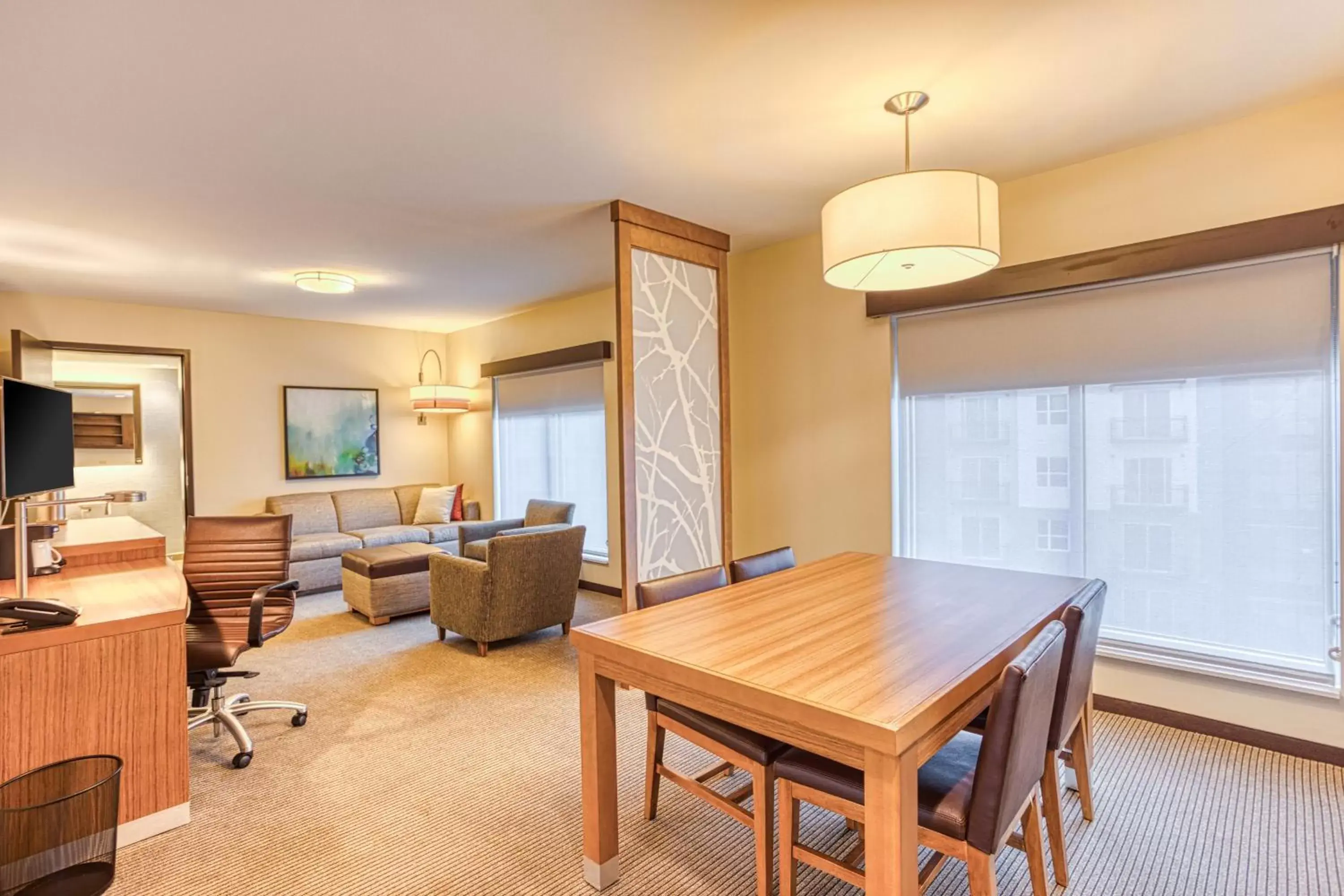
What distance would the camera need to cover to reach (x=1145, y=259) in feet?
9.17

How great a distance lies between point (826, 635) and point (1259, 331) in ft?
7.74

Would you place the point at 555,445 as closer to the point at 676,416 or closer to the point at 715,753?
the point at 676,416

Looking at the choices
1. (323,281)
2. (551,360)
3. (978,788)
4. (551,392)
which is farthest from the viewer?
(551,392)

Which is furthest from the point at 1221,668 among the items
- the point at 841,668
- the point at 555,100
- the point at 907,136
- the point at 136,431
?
the point at 136,431

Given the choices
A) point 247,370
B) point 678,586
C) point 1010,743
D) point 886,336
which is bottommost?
point 1010,743

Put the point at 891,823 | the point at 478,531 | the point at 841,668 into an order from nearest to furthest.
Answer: the point at 891,823, the point at 841,668, the point at 478,531

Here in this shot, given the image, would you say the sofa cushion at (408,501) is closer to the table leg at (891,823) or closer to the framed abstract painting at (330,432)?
the framed abstract painting at (330,432)

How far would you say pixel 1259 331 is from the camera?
262cm

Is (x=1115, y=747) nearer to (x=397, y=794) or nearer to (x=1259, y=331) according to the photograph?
(x=1259, y=331)

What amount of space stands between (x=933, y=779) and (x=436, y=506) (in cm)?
584

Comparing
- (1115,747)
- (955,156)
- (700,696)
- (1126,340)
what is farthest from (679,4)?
(1115,747)

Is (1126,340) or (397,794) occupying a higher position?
(1126,340)

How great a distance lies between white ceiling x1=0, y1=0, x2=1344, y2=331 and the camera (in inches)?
75.0

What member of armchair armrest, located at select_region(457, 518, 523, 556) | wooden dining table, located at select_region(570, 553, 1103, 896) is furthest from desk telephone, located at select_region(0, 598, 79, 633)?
Result: armchair armrest, located at select_region(457, 518, 523, 556)
